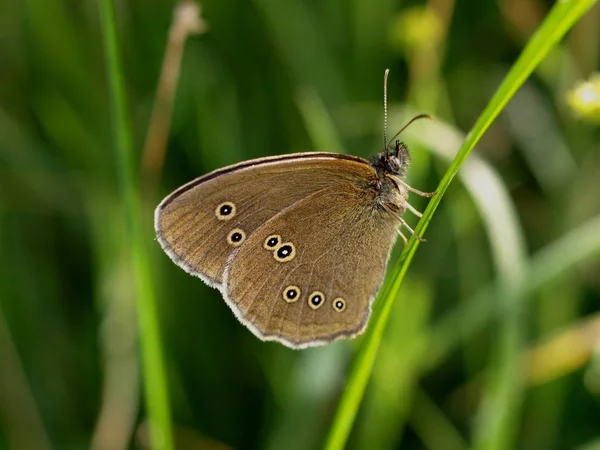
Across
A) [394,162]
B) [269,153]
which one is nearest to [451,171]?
[394,162]

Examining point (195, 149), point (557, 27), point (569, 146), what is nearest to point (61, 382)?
point (195, 149)

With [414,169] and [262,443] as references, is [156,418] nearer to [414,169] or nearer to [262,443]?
[262,443]

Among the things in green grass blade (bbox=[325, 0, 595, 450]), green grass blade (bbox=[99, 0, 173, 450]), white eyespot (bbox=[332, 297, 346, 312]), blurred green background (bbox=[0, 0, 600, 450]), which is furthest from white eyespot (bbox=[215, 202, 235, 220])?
blurred green background (bbox=[0, 0, 600, 450])

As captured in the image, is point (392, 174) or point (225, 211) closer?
point (225, 211)

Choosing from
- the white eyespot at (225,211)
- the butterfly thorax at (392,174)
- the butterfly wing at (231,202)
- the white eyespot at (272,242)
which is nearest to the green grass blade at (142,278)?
→ the butterfly wing at (231,202)

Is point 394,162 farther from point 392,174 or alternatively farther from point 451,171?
point 451,171

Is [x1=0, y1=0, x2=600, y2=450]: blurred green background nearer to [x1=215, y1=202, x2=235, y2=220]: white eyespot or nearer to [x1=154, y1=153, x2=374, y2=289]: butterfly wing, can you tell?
[x1=154, y1=153, x2=374, y2=289]: butterfly wing
